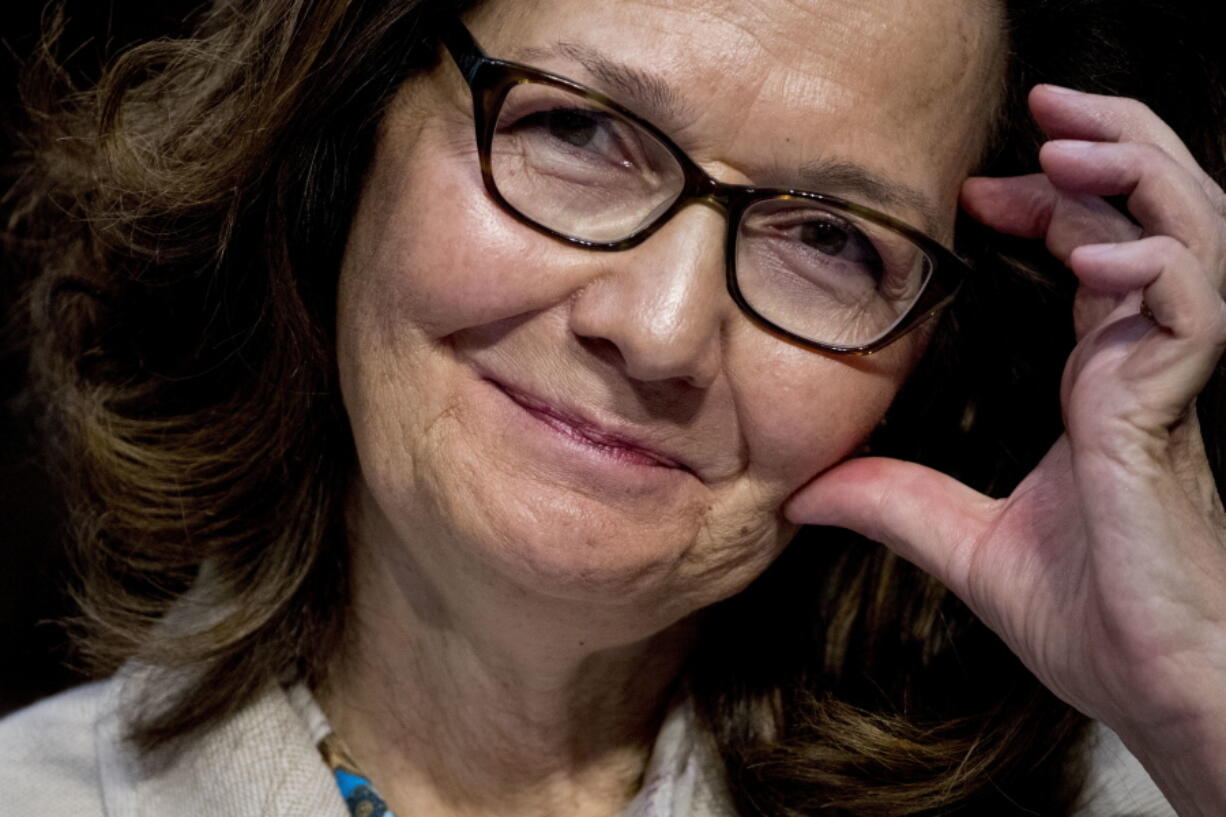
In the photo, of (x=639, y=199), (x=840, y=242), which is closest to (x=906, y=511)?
(x=840, y=242)

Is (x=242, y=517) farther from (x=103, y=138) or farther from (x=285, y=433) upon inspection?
(x=103, y=138)

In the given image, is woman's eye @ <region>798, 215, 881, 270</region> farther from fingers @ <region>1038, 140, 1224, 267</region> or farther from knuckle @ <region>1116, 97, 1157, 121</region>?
knuckle @ <region>1116, 97, 1157, 121</region>

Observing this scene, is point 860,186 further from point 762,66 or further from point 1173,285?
point 1173,285

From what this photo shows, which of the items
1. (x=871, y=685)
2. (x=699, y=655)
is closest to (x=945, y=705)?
(x=871, y=685)

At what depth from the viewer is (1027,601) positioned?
6.28ft

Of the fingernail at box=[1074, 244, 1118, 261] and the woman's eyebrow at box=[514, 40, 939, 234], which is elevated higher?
the woman's eyebrow at box=[514, 40, 939, 234]

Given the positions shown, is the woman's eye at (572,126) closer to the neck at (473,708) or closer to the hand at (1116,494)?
the hand at (1116,494)

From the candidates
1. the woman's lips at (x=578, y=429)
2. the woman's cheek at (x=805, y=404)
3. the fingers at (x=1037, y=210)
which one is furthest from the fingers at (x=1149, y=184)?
the woman's lips at (x=578, y=429)

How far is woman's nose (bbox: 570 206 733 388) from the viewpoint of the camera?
175 centimetres

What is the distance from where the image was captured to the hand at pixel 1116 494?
1.73 metres

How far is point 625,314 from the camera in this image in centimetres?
177

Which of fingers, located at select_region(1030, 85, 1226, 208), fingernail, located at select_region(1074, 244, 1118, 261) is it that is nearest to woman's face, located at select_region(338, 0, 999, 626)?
fingers, located at select_region(1030, 85, 1226, 208)

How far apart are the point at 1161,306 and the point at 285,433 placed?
132 centimetres

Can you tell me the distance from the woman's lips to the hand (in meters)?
0.33
